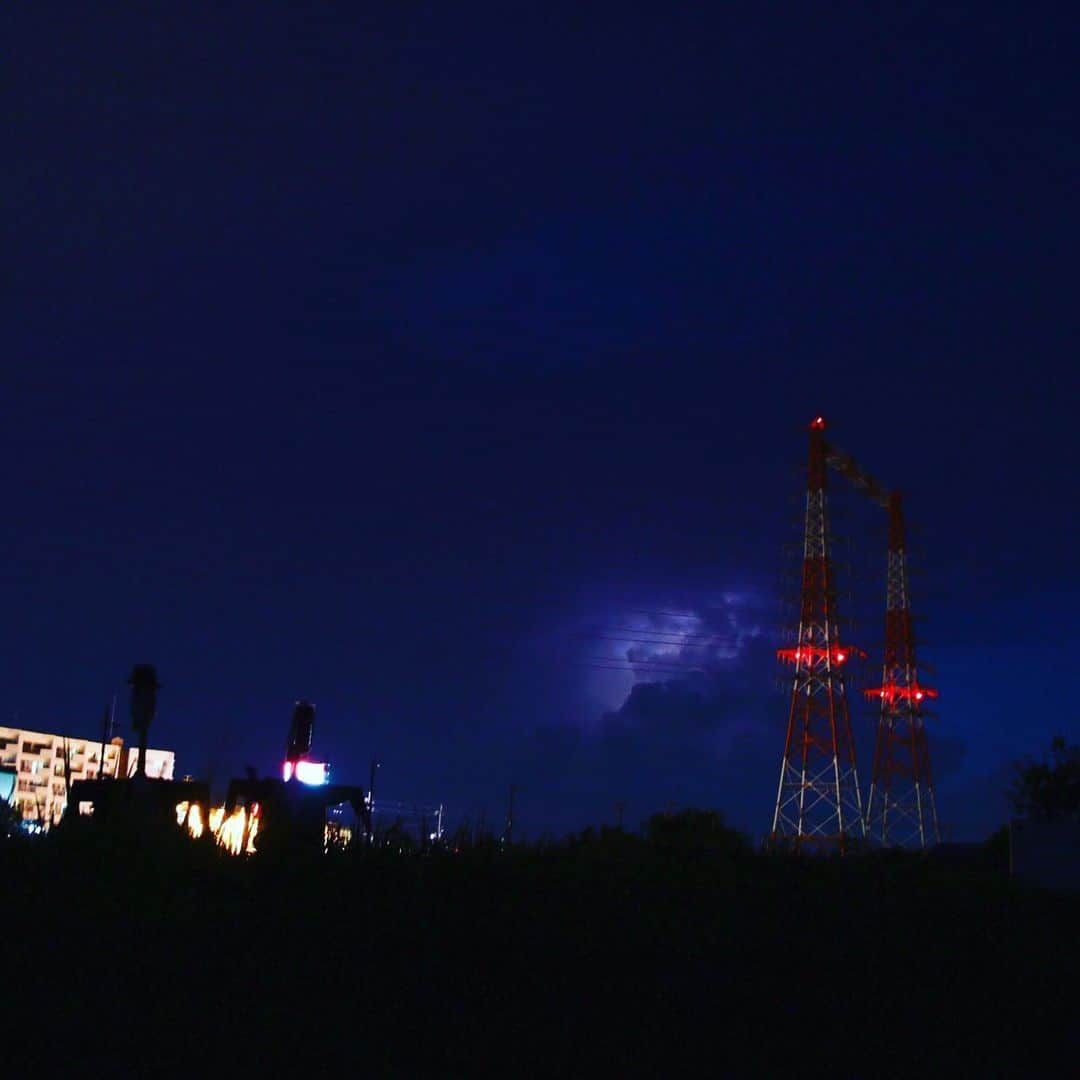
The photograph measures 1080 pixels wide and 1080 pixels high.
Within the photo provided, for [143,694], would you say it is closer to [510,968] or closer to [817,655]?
[510,968]

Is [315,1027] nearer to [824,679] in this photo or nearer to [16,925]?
[16,925]

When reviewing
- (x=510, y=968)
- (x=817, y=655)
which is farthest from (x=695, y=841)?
(x=817, y=655)

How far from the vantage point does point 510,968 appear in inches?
367

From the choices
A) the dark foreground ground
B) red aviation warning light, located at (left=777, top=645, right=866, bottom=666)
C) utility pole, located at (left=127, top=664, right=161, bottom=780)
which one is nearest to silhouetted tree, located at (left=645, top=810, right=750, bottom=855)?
the dark foreground ground

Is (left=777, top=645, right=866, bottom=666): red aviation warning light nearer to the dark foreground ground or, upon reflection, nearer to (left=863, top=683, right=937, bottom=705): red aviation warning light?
(left=863, top=683, right=937, bottom=705): red aviation warning light

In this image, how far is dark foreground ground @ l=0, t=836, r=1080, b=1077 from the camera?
7.62m

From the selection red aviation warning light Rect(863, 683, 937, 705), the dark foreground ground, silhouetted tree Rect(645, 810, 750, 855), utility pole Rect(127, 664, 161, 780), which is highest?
red aviation warning light Rect(863, 683, 937, 705)

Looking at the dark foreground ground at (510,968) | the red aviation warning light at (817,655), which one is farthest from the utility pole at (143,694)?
the red aviation warning light at (817,655)

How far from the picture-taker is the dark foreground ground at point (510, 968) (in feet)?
25.0

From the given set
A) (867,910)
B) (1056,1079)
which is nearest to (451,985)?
(867,910)

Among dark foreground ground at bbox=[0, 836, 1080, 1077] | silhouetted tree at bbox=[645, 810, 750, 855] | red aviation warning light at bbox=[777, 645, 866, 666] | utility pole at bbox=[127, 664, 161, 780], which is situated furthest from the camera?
red aviation warning light at bbox=[777, 645, 866, 666]

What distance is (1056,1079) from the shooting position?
10.6 m

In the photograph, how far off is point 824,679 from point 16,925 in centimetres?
3462

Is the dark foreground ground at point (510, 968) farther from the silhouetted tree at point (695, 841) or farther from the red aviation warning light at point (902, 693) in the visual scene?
the red aviation warning light at point (902, 693)
